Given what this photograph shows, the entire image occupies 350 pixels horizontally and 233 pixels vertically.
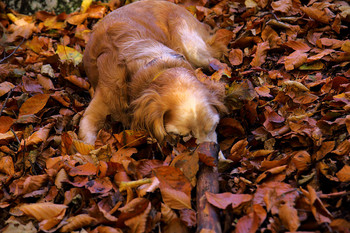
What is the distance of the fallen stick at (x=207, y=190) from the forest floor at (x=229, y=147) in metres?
0.05

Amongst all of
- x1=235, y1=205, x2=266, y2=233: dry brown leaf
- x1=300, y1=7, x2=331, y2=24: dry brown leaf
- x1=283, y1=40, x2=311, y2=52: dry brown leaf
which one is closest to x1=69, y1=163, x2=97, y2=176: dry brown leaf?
x1=235, y1=205, x2=266, y2=233: dry brown leaf

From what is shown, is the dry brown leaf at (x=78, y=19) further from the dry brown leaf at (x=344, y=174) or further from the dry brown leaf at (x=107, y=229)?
the dry brown leaf at (x=344, y=174)

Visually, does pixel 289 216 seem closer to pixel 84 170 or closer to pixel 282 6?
pixel 84 170

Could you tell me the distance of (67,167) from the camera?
2670mm

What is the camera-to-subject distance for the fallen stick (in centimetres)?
198

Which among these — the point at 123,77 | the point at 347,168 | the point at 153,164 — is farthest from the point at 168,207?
the point at 123,77

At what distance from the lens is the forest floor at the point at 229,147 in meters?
2.13

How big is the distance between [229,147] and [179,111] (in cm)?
64

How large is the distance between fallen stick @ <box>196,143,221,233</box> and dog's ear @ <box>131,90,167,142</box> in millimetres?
459

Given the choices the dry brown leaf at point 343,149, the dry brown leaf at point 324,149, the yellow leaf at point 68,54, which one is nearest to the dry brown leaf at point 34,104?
the yellow leaf at point 68,54

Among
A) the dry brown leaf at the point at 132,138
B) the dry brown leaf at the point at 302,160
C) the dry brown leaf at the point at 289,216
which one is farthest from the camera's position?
the dry brown leaf at the point at 132,138

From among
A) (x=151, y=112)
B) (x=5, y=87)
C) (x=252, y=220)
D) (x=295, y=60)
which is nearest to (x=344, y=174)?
(x=252, y=220)

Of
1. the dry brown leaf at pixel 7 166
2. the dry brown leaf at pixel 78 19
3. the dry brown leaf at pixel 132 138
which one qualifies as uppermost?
the dry brown leaf at pixel 78 19

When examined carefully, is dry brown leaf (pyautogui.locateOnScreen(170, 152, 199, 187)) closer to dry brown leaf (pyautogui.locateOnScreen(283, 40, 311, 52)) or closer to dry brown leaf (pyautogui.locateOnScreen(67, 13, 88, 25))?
dry brown leaf (pyautogui.locateOnScreen(283, 40, 311, 52))
